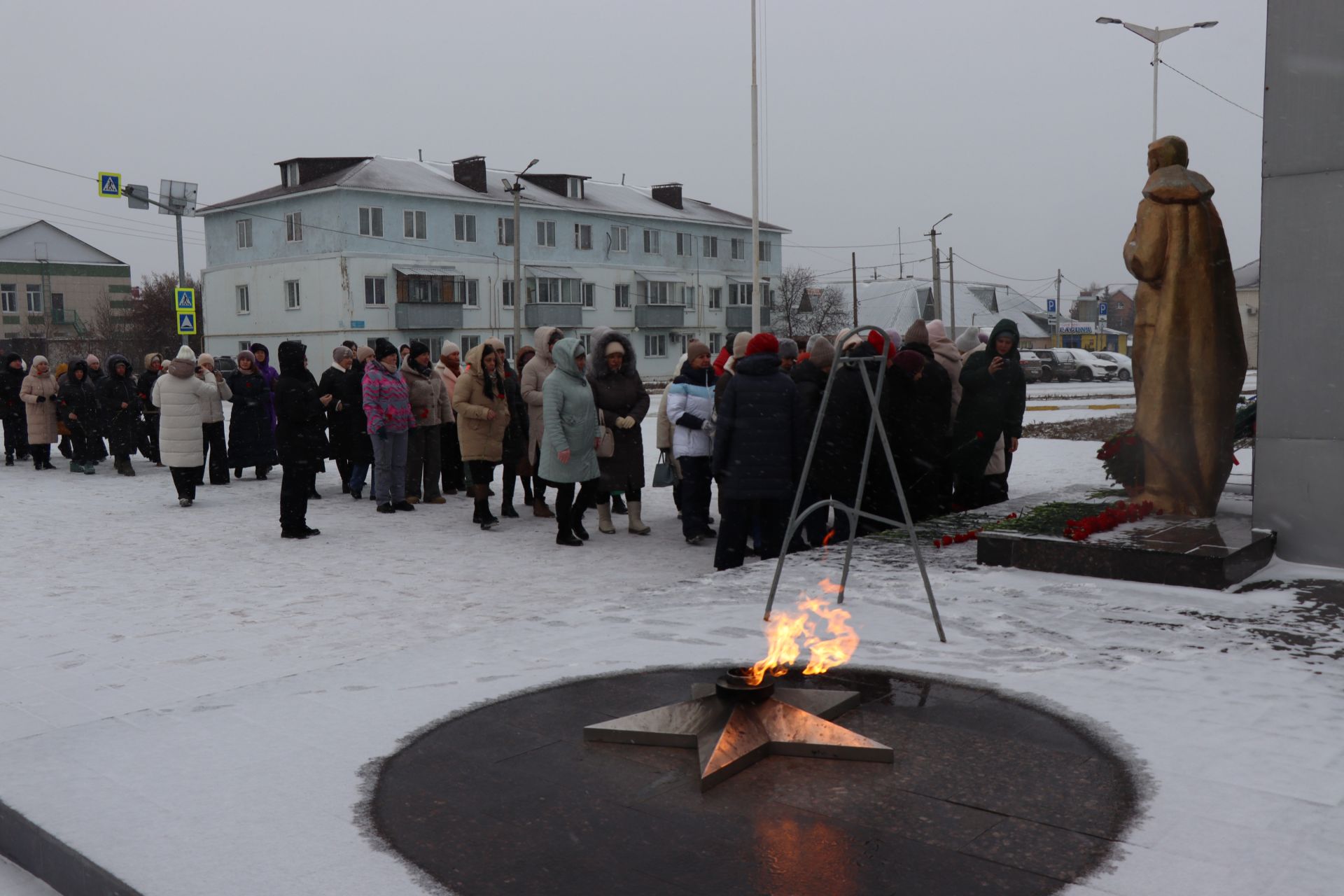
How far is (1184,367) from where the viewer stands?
8.01 metres

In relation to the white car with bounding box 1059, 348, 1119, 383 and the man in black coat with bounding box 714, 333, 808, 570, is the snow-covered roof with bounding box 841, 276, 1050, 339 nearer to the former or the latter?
the white car with bounding box 1059, 348, 1119, 383

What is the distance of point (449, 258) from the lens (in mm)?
51125

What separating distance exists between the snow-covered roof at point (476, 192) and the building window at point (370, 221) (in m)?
0.93

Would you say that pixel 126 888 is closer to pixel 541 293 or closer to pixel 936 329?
pixel 936 329

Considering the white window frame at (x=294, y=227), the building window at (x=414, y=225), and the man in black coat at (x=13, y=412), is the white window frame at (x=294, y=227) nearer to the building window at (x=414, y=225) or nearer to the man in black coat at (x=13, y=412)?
the building window at (x=414, y=225)

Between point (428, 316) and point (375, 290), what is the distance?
245cm

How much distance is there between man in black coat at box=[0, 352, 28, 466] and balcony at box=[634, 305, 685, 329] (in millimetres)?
40389

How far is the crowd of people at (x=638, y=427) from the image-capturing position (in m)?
8.37

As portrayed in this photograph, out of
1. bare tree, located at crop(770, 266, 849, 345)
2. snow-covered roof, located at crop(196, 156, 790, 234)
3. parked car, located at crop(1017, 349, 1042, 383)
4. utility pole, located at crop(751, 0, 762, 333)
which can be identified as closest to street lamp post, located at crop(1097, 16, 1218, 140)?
utility pole, located at crop(751, 0, 762, 333)

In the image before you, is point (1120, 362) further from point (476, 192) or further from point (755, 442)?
point (755, 442)

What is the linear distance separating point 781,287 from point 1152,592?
6236cm

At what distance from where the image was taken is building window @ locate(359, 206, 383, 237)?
158 feet

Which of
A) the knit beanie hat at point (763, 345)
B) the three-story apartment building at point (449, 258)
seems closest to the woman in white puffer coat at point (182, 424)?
the knit beanie hat at point (763, 345)

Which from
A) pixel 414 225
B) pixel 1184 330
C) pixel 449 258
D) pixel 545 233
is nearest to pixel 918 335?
pixel 1184 330
